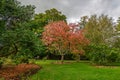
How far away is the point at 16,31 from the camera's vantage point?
15.7 meters

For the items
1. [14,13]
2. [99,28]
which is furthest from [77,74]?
[99,28]

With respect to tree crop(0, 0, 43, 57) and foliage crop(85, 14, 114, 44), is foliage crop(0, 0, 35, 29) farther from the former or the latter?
foliage crop(85, 14, 114, 44)

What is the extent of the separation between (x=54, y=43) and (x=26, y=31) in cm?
1888

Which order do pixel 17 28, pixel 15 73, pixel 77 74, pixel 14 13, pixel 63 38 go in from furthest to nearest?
pixel 63 38 < pixel 77 74 < pixel 14 13 < pixel 17 28 < pixel 15 73

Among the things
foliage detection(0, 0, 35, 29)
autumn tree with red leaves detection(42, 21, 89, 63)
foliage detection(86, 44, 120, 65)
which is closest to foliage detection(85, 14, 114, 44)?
autumn tree with red leaves detection(42, 21, 89, 63)

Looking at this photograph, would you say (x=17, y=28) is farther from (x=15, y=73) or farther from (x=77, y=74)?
(x=77, y=74)

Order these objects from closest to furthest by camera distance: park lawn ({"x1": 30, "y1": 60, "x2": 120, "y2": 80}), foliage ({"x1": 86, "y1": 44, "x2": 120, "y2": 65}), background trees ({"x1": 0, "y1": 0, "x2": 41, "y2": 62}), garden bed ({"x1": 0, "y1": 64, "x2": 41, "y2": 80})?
garden bed ({"x1": 0, "y1": 64, "x2": 41, "y2": 80}), background trees ({"x1": 0, "y1": 0, "x2": 41, "y2": 62}), park lawn ({"x1": 30, "y1": 60, "x2": 120, "y2": 80}), foliage ({"x1": 86, "y1": 44, "x2": 120, "y2": 65})

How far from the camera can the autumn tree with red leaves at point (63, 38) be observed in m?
33.6

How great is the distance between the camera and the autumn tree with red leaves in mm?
33625

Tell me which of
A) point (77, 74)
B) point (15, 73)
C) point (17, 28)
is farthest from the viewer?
point (77, 74)

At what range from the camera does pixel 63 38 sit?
33.7 m

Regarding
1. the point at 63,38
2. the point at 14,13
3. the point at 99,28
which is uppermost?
the point at 99,28

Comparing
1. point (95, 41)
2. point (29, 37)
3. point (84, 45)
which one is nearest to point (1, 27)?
point (29, 37)

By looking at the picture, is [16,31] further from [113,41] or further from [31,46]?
[113,41]
